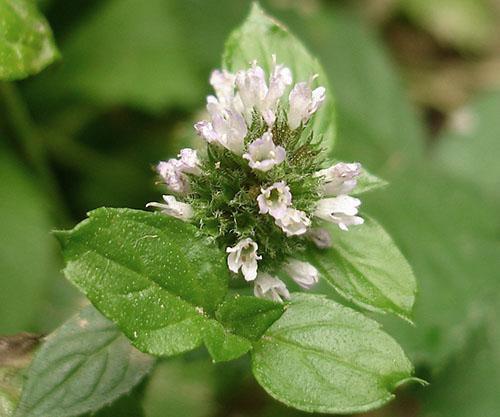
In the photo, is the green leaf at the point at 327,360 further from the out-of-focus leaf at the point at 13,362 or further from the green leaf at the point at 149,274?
the out-of-focus leaf at the point at 13,362

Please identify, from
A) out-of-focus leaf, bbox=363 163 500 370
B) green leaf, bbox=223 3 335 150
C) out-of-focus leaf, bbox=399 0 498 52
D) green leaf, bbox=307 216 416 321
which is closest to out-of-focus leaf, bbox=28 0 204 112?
out-of-focus leaf, bbox=363 163 500 370

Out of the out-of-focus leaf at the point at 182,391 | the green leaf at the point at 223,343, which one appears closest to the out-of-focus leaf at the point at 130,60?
the out-of-focus leaf at the point at 182,391

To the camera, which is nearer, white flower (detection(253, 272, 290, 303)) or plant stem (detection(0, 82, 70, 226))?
white flower (detection(253, 272, 290, 303))

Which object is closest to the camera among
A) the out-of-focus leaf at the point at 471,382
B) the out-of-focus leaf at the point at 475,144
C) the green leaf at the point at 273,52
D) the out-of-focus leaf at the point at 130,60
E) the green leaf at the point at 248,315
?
the green leaf at the point at 248,315

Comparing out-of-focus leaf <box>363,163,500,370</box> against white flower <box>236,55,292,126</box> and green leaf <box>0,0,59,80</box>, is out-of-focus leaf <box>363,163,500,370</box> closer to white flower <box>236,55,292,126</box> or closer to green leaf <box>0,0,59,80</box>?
white flower <box>236,55,292,126</box>

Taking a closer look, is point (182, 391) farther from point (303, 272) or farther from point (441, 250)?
point (303, 272)

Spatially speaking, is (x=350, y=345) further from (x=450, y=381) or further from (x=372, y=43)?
(x=372, y=43)
